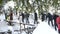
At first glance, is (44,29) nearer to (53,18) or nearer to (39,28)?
(39,28)

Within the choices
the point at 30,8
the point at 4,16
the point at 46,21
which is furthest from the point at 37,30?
the point at 4,16

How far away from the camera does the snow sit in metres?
1.67

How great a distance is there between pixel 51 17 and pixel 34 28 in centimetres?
23

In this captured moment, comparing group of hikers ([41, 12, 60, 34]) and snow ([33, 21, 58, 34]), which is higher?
group of hikers ([41, 12, 60, 34])

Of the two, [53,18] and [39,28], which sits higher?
[53,18]

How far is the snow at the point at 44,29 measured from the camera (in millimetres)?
1670

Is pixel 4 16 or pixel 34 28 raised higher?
pixel 4 16

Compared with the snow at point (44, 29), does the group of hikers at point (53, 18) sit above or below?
above

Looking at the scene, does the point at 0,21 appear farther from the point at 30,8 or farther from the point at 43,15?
the point at 43,15

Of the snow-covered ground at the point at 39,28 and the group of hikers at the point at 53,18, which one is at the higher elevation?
the group of hikers at the point at 53,18

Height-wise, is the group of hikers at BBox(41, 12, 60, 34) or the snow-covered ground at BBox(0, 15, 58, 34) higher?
the group of hikers at BBox(41, 12, 60, 34)

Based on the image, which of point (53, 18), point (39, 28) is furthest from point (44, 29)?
point (53, 18)

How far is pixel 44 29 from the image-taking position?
66.6 inches

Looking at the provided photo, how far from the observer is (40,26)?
1676 mm
